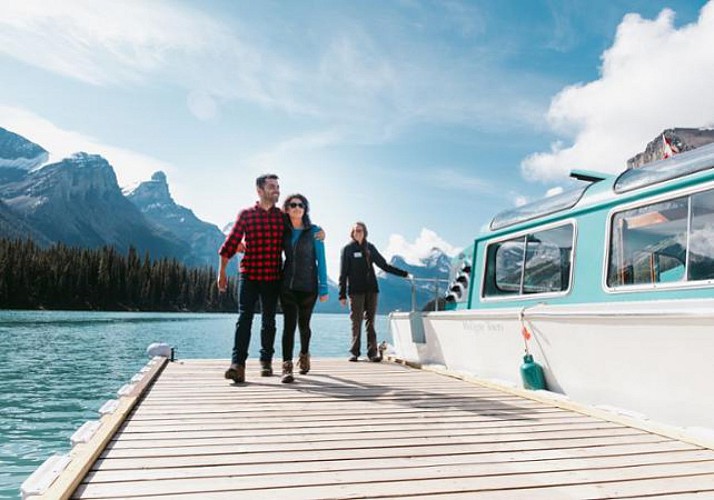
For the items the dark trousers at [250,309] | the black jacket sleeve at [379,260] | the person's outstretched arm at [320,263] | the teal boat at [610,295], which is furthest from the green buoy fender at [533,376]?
the black jacket sleeve at [379,260]

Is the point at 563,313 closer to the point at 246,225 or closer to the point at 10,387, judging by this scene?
the point at 246,225

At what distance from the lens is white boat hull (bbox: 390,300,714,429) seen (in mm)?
4188

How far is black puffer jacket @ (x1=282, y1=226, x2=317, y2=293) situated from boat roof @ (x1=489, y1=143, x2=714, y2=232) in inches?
128

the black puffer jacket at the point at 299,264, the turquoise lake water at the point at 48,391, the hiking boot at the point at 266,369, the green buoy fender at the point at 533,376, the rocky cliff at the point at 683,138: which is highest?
the rocky cliff at the point at 683,138

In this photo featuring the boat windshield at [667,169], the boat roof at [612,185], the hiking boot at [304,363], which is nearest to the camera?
the boat windshield at [667,169]

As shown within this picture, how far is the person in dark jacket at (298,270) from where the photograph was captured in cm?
658

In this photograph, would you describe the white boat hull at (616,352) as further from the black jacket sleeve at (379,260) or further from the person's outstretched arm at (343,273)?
the person's outstretched arm at (343,273)

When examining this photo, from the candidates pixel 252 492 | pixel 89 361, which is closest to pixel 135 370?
pixel 89 361

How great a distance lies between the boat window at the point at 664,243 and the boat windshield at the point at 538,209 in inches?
33.6

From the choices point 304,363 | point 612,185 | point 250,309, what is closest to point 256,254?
point 250,309

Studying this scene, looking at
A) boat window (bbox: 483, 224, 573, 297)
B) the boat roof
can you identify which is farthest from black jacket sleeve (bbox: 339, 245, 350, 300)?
the boat roof

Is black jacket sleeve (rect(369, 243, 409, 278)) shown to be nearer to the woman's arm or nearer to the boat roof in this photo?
the boat roof

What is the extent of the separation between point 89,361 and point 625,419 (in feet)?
59.7

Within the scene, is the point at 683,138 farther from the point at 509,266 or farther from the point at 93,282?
the point at 93,282
